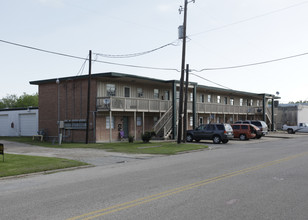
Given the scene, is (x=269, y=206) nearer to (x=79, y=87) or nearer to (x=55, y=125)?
(x=79, y=87)

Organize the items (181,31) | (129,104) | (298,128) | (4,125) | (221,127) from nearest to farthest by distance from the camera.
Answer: (181,31) → (221,127) → (129,104) → (4,125) → (298,128)

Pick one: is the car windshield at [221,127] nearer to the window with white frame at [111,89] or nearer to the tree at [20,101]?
the window with white frame at [111,89]

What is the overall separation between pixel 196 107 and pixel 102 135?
531 inches

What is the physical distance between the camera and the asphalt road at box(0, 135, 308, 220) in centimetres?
640

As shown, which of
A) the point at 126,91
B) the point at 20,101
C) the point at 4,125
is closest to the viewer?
the point at 126,91

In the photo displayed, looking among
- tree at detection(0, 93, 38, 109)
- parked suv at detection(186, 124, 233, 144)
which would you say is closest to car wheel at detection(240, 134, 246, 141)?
parked suv at detection(186, 124, 233, 144)

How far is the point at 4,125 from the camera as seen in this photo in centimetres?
4038

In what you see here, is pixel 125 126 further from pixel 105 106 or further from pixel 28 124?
pixel 28 124

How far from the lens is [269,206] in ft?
22.5

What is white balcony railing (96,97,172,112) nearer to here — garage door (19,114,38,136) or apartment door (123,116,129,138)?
apartment door (123,116,129,138)

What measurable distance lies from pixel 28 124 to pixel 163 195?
33.6m

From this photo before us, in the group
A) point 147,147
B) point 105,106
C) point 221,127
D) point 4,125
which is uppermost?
point 105,106

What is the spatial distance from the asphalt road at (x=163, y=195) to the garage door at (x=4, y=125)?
Result: 101 feet

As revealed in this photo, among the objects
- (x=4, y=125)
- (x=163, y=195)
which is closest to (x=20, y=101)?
(x=4, y=125)
